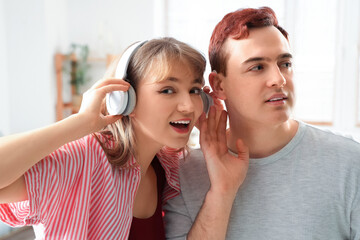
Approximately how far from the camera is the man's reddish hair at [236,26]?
136 centimetres

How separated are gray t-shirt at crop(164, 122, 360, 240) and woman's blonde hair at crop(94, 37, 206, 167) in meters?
0.31

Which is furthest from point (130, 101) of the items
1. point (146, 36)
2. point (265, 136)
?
point (146, 36)

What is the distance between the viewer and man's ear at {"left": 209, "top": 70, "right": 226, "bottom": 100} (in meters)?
1.45

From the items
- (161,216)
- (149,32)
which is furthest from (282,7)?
(161,216)

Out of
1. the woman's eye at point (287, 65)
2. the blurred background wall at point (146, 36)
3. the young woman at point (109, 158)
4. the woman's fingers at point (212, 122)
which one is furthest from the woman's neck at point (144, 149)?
the blurred background wall at point (146, 36)

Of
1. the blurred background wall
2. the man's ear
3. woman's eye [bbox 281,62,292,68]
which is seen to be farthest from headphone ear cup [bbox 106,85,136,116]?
the blurred background wall

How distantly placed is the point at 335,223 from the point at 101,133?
32.3 inches

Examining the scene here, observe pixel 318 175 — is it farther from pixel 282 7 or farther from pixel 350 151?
pixel 282 7

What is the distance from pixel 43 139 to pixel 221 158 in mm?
651

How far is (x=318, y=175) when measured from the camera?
1.34 meters

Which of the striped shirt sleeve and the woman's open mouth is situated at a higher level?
the woman's open mouth

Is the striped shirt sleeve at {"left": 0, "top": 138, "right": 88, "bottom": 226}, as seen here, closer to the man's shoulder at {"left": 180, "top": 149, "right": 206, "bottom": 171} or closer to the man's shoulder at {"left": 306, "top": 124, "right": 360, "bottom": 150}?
the man's shoulder at {"left": 180, "top": 149, "right": 206, "bottom": 171}

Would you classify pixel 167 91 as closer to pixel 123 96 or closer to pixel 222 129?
pixel 123 96

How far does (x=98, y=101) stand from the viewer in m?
1.13
